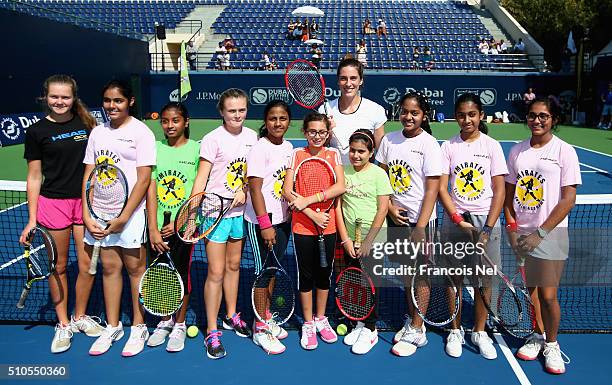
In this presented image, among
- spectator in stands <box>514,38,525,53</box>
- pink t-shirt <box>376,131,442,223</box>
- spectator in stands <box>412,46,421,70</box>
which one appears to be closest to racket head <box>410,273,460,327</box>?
pink t-shirt <box>376,131,442,223</box>

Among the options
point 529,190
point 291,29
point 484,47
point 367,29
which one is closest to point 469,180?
point 529,190

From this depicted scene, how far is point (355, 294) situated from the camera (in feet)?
13.7

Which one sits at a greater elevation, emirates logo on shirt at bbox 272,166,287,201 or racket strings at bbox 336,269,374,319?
emirates logo on shirt at bbox 272,166,287,201

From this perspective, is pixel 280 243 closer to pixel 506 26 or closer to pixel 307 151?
pixel 307 151

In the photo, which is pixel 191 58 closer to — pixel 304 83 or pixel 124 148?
pixel 304 83

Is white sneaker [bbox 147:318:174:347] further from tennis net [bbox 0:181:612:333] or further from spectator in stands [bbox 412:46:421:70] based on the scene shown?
spectator in stands [bbox 412:46:421:70]

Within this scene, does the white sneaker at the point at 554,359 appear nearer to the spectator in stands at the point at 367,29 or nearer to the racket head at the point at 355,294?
the racket head at the point at 355,294

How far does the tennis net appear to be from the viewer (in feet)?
15.0

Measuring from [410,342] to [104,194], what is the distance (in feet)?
7.77

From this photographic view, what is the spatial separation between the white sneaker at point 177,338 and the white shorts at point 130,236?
2.31ft

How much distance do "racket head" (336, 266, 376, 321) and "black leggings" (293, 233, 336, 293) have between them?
0.39 ft

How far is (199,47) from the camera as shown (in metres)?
30.1

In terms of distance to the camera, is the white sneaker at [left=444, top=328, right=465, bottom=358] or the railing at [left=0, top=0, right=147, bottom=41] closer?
the white sneaker at [left=444, top=328, right=465, bottom=358]

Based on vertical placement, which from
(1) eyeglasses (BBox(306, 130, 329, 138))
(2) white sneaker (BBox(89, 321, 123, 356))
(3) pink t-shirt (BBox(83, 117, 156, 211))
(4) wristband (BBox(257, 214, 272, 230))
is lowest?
(2) white sneaker (BBox(89, 321, 123, 356))
